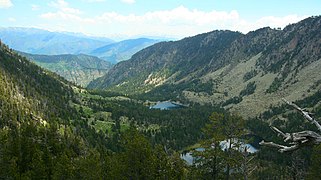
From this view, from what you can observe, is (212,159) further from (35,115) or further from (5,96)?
(5,96)

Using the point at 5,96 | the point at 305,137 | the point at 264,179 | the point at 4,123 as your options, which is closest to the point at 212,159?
the point at 305,137

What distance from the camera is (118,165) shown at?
187 ft

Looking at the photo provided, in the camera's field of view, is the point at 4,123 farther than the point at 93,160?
Yes

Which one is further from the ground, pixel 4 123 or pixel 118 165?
pixel 118 165

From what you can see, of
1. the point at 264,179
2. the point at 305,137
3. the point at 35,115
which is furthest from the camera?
the point at 35,115

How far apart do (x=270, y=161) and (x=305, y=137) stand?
189403mm

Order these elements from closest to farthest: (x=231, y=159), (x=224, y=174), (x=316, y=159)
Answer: (x=231, y=159), (x=224, y=174), (x=316, y=159)

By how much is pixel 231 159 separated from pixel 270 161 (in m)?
149

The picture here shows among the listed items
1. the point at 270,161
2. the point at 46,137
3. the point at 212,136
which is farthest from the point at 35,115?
the point at 212,136

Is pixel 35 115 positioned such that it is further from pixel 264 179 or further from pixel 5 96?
pixel 264 179

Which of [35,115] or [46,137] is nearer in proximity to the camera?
[46,137]

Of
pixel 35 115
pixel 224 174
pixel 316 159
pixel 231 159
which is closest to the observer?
pixel 231 159

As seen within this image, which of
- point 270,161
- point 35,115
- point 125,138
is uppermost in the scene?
point 125,138

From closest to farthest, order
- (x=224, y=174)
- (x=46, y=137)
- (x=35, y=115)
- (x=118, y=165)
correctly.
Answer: (x=118, y=165), (x=224, y=174), (x=46, y=137), (x=35, y=115)
